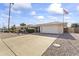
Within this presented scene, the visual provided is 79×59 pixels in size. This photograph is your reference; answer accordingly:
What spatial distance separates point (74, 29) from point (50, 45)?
33.0 inches

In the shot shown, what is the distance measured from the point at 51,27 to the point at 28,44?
3.01 ft

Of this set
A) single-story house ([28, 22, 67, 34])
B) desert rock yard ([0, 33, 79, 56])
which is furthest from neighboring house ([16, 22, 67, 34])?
desert rock yard ([0, 33, 79, 56])

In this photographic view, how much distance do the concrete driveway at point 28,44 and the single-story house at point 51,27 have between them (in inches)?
6.2

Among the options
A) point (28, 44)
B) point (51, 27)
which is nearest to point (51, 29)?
point (51, 27)

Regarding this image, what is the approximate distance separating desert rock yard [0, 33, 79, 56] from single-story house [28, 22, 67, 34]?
13cm

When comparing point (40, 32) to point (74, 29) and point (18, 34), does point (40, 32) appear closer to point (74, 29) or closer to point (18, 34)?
point (18, 34)

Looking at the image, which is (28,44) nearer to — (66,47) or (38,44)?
(38,44)

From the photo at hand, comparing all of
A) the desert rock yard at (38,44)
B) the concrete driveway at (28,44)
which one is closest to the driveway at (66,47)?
the desert rock yard at (38,44)

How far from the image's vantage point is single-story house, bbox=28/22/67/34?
15.0 ft

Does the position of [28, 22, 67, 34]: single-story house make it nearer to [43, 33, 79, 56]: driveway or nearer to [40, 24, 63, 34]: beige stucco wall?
[40, 24, 63, 34]: beige stucco wall

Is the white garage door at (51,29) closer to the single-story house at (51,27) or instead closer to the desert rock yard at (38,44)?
the single-story house at (51,27)

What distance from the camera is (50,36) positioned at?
470 centimetres

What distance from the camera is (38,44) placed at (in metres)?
4.48

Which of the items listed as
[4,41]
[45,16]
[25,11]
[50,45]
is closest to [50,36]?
[50,45]
